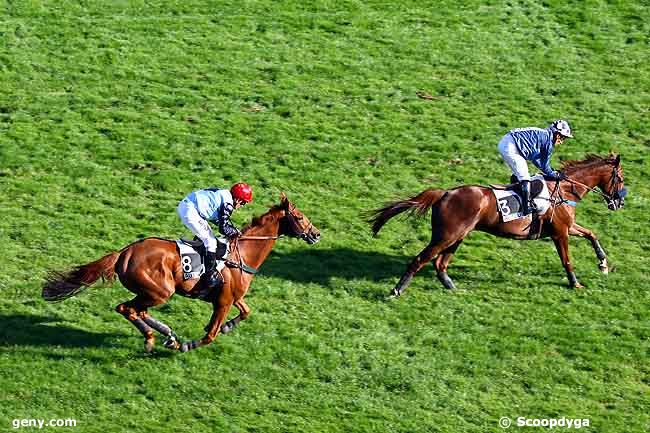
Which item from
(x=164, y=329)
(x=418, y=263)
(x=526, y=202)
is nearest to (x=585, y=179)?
(x=526, y=202)

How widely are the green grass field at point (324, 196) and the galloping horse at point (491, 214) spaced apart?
56 cm

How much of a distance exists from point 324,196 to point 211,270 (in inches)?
237

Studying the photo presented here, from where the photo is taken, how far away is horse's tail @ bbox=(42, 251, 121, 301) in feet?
53.1

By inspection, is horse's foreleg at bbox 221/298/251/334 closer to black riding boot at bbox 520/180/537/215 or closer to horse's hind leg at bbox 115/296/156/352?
horse's hind leg at bbox 115/296/156/352

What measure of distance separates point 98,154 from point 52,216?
7.90ft

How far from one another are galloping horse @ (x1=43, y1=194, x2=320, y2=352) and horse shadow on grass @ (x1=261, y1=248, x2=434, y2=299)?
2195 mm

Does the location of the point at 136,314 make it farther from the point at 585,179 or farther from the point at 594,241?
the point at 585,179

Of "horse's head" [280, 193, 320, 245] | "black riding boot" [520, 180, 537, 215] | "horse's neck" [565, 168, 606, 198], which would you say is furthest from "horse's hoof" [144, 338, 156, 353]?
"horse's neck" [565, 168, 606, 198]

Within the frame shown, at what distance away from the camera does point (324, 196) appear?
2212 centimetres

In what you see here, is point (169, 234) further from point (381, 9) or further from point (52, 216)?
point (381, 9)

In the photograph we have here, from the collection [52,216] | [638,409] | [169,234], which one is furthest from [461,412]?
[52,216]

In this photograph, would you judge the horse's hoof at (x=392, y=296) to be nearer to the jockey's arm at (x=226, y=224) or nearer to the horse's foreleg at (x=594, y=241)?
the horse's foreleg at (x=594, y=241)

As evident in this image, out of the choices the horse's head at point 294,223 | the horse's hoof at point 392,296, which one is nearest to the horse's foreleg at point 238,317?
the horse's head at point 294,223

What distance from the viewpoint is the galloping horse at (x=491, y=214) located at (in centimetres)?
1866
